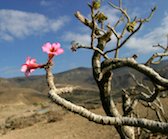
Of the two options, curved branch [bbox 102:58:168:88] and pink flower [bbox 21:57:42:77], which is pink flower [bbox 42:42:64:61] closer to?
pink flower [bbox 21:57:42:77]

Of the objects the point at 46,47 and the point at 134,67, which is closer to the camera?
the point at 46,47

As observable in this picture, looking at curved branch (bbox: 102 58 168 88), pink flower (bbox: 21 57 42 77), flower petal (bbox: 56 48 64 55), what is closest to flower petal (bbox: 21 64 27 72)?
Answer: pink flower (bbox: 21 57 42 77)

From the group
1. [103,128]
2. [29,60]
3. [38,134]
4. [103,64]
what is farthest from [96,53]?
[38,134]

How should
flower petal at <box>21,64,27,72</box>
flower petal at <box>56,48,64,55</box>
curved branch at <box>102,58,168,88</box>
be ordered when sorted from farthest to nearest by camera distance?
curved branch at <box>102,58,168,88</box> → flower petal at <box>21,64,27,72</box> → flower petal at <box>56,48,64,55</box>

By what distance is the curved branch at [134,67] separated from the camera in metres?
4.96

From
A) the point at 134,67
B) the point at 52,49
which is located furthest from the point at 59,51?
the point at 134,67

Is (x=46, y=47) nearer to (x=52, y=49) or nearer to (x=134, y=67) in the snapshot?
(x=52, y=49)

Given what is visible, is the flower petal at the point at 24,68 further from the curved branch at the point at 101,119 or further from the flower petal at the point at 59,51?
the flower petal at the point at 59,51

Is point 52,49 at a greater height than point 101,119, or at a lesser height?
greater

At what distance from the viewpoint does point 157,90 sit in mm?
6203

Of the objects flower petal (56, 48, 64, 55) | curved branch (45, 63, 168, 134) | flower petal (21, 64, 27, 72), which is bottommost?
curved branch (45, 63, 168, 134)

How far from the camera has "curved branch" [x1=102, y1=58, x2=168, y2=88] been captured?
16.3 feet

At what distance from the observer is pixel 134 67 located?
544cm

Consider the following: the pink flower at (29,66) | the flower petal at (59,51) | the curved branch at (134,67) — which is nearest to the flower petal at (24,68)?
the pink flower at (29,66)
